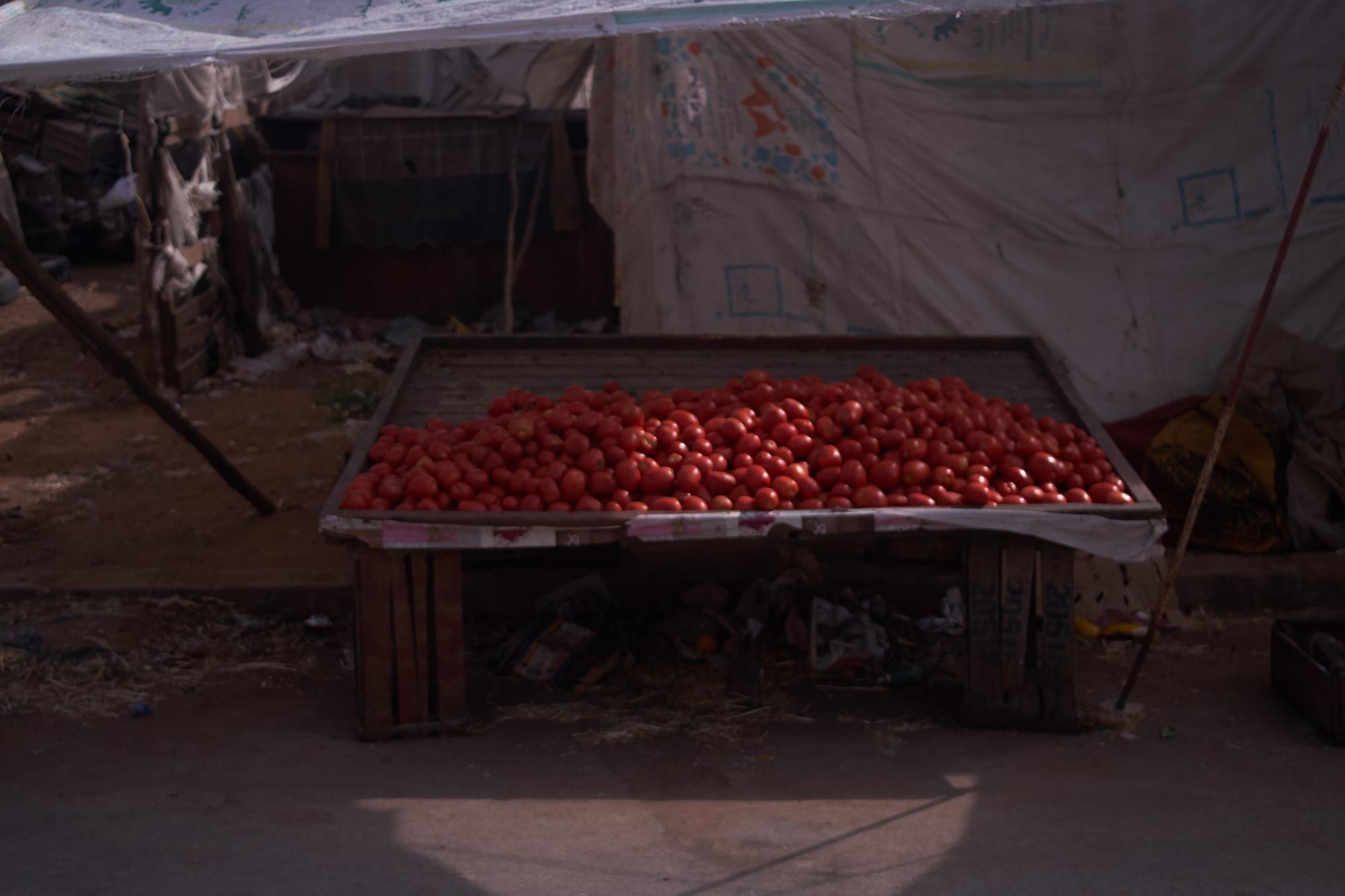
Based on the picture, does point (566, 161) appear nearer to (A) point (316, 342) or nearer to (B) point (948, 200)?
(A) point (316, 342)

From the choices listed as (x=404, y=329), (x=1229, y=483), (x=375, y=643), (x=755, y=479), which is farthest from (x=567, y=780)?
(x=404, y=329)

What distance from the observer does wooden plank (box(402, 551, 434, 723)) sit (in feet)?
15.0

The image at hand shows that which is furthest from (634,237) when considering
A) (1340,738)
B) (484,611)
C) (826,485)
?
(1340,738)

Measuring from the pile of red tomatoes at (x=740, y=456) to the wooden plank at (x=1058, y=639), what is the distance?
0.87 feet

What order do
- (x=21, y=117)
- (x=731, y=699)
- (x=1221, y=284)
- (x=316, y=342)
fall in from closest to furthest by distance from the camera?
(x=731, y=699) → (x=1221, y=284) → (x=316, y=342) → (x=21, y=117)

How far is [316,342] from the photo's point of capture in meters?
10.9

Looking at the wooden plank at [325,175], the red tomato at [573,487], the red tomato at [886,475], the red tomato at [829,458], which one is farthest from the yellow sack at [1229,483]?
the wooden plank at [325,175]

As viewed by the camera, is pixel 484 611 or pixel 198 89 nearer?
pixel 484 611

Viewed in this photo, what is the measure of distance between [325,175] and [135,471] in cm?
439

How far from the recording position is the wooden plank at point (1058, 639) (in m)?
4.66

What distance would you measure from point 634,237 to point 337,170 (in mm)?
4944

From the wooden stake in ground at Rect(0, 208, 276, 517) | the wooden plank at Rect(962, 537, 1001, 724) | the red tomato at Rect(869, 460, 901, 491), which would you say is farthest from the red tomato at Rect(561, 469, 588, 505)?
the wooden stake in ground at Rect(0, 208, 276, 517)

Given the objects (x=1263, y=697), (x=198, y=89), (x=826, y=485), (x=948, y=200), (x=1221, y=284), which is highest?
(x=198, y=89)

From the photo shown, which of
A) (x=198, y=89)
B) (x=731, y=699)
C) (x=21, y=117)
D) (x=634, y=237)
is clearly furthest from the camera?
(x=21, y=117)
